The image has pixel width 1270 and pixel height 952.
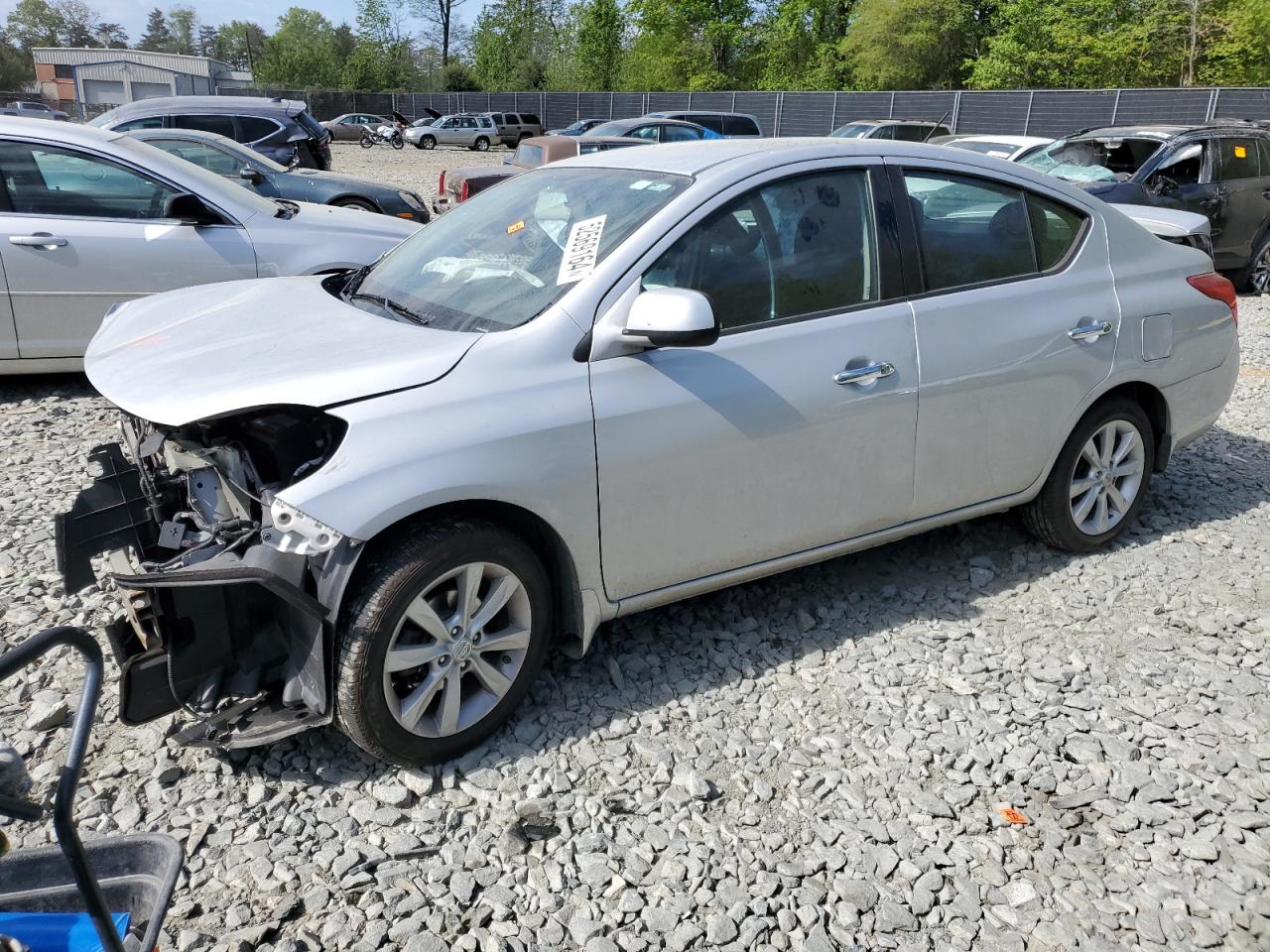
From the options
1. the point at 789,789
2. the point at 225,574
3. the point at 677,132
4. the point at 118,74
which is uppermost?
the point at 118,74

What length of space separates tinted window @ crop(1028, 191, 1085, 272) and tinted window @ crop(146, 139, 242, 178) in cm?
904

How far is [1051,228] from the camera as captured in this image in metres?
4.29

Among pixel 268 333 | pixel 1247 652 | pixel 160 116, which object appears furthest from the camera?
pixel 160 116

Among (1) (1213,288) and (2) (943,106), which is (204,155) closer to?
(1) (1213,288)

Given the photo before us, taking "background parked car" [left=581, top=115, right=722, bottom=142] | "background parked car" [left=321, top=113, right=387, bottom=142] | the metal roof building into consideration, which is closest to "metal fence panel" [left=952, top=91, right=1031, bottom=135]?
"background parked car" [left=581, top=115, right=722, bottom=142]

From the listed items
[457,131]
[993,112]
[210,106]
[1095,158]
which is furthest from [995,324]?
[457,131]

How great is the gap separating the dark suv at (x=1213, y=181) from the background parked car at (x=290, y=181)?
6646 mm

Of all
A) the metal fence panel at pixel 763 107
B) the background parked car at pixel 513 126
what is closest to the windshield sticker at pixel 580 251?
the metal fence panel at pixel 763 107

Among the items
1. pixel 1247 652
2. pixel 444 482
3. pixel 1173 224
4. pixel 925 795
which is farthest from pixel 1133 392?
pixel 1173 224

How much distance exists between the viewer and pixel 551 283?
10.9 feet

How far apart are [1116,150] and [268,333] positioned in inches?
438

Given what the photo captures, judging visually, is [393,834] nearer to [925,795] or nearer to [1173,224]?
[925,795]

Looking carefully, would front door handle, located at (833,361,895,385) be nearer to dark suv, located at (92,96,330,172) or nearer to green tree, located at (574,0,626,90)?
dark suv, located at (92,96,330,172)

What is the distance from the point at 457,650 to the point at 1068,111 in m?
32.7
